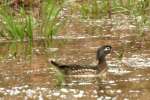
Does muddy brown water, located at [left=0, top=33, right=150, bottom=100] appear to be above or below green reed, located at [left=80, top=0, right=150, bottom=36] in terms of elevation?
below

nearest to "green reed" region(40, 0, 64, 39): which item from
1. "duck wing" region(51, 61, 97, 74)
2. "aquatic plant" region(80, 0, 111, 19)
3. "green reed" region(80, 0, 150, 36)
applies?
"aquatic plant" region(80, 0, 111, 19)

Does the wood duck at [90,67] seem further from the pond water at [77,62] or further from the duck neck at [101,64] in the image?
the pond water at [77,62]

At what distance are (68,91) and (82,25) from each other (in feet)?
15.6

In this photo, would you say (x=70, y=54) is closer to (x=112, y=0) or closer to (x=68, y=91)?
(x=68, y=91)

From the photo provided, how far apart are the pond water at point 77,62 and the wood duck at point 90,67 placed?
13cm

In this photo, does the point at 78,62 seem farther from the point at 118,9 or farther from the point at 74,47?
the point at 118,9

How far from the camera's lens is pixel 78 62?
37.8ft

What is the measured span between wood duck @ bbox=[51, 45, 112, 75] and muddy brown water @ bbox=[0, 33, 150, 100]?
13 centimetres

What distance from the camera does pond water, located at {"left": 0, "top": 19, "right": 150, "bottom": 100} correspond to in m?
9.55

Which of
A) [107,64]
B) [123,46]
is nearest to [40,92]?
[107,64]

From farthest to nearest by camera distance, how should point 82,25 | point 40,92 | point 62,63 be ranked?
point 82,25 → point 62,63 → point 40,92

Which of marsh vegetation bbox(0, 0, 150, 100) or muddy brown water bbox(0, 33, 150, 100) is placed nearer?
muddy brown water bbox(0, 33, 150, 100)

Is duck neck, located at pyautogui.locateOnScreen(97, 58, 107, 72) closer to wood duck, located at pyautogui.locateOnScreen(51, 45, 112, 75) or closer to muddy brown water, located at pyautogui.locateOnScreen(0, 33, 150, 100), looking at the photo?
wood duck, located at pyautogui.locateOnScreen(51, 45, 112, 75)

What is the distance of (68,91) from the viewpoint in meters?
9.69
